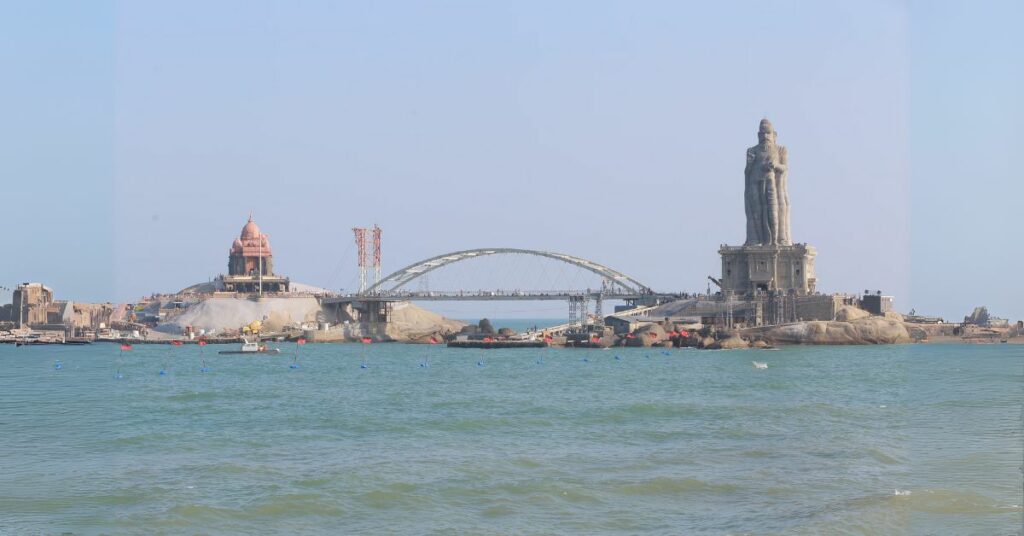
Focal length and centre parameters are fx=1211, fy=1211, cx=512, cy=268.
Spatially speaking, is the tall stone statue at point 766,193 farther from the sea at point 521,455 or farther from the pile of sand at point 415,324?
the sea at point 521,455

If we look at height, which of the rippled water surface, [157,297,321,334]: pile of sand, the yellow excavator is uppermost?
[157,297,321,334]: pile of sand

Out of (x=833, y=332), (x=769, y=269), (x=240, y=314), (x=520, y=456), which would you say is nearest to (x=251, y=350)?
(x=240, y=314)

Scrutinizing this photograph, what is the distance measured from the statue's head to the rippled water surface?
7166cm

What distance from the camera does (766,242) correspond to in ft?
497

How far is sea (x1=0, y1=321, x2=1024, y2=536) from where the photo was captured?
106 feet

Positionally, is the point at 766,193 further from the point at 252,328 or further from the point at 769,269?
the point at 252,328

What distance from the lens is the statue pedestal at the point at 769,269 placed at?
5915 inches

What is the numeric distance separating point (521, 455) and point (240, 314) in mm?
137473

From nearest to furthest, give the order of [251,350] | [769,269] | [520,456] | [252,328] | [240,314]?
[520,456] < [251,350] < [769,269] < [252,328] < [240,314]

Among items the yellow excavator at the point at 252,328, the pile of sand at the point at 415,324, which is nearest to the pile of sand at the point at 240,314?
the yellow excavator at the point at 252,328

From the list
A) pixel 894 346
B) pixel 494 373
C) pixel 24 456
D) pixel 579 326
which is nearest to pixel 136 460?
pixel 24 456

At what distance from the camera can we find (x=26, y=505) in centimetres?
3428

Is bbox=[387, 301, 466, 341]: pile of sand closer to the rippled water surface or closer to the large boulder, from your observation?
the large boulder

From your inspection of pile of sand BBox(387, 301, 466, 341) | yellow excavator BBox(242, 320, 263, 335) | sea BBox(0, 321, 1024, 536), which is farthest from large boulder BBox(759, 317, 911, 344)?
yellow excavator BBox(242, 320, 263, 335)
